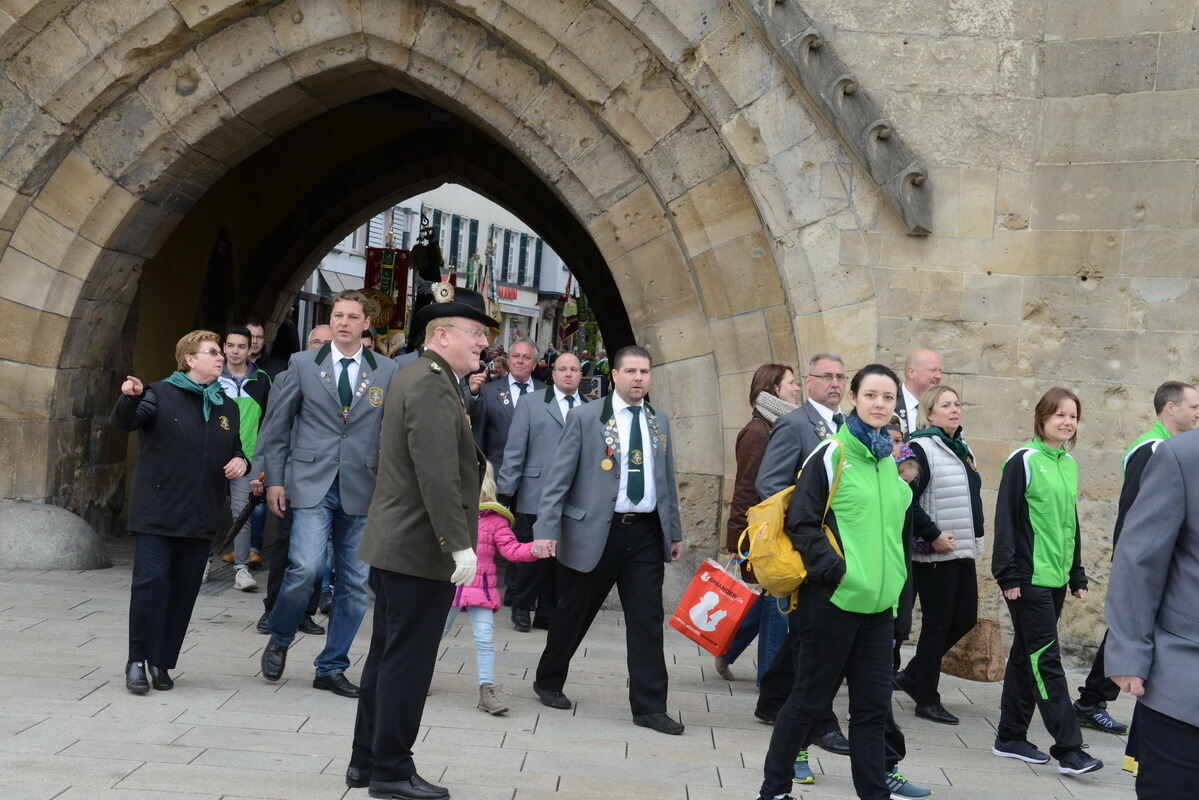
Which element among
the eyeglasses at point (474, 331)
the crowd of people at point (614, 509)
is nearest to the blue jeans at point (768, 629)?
the crowd of people at point (614, 509)

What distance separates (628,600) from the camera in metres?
6.05

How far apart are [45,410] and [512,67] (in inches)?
153

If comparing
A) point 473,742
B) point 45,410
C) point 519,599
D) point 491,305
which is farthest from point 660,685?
point 491,305

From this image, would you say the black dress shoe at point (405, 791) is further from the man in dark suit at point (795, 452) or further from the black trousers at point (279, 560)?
the black trousers at point (279, 560)

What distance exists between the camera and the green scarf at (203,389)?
5996mm

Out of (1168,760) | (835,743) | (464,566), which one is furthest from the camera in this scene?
(835,743)

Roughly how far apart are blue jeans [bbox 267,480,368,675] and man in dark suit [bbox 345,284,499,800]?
1350 mm

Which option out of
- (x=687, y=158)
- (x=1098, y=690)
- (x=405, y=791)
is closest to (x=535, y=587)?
(x=687, y=158)

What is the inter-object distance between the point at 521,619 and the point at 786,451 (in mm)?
2678

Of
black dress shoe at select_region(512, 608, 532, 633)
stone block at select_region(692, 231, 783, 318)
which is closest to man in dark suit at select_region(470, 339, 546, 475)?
black dress shoe at select_region(512, 608, 532, 633)

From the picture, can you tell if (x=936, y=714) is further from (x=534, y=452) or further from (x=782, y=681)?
(x=534, y=452)

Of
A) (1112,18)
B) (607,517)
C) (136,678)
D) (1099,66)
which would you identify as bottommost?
(136,678)

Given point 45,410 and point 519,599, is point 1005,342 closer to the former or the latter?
point 519,599

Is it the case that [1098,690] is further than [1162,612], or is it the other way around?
[1098,690]
